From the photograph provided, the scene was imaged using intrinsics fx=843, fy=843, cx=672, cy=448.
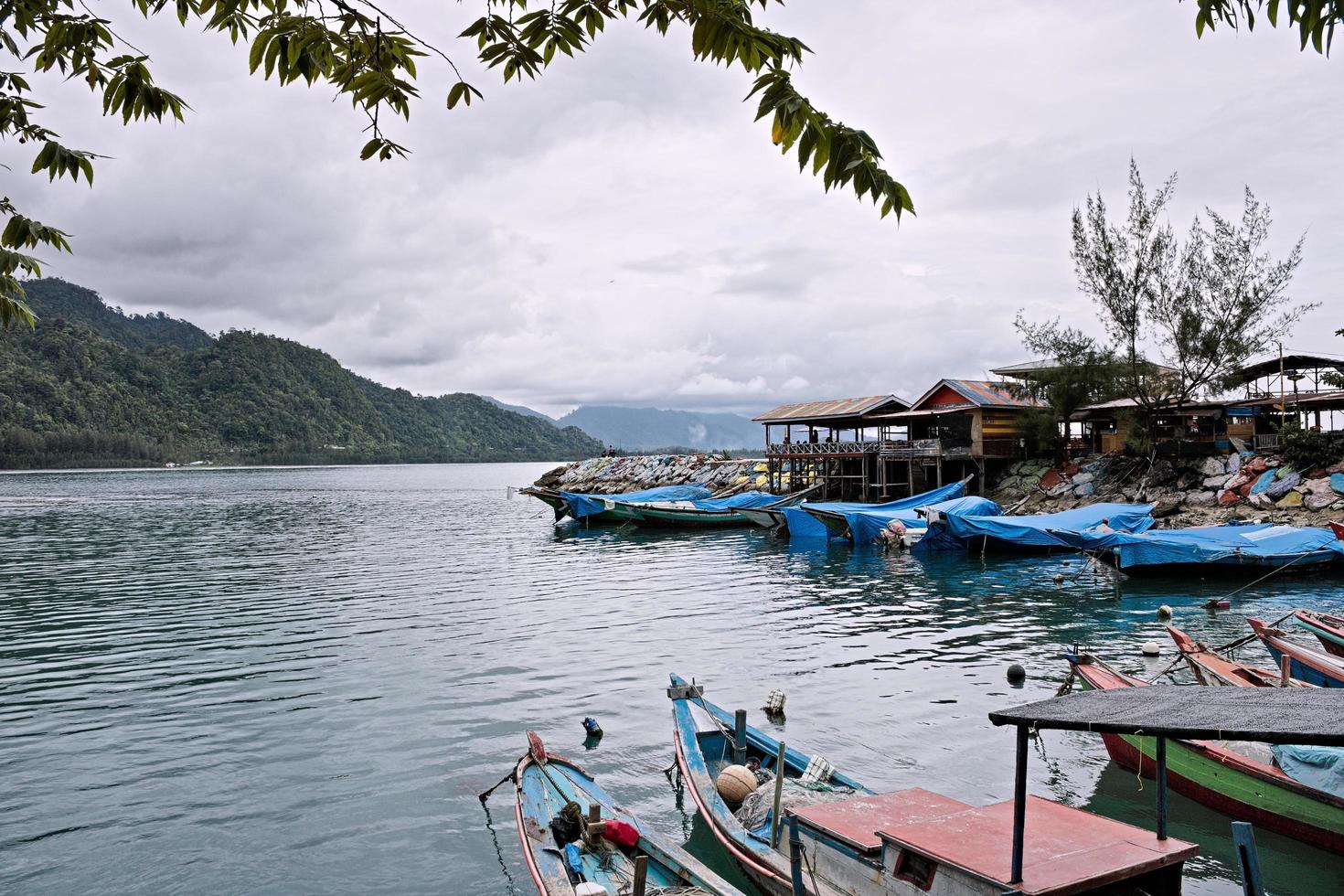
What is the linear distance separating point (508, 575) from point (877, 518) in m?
17.2

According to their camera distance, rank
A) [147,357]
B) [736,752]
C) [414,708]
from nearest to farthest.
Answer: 1. [736,752]
2. [414,708]
3. [147,357]

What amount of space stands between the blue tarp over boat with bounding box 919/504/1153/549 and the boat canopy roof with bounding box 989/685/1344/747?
91.2 feet

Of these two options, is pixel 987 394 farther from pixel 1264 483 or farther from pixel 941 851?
pixel 941 851

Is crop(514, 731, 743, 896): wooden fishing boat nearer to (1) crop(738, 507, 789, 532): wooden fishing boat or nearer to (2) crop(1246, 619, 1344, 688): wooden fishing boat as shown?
(2) crop(1246, 619, 1344, 688): wooden fishing boat

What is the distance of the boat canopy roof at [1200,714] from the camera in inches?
191

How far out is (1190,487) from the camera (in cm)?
4056

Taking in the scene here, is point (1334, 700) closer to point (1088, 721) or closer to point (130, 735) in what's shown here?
point (1088, 721)

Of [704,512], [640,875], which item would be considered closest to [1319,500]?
[704,512]

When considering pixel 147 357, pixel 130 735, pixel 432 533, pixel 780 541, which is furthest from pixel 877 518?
pixel 147 357

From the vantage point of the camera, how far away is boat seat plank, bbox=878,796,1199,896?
553 centimetres

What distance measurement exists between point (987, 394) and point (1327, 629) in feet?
128

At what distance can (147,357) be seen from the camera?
614 feet

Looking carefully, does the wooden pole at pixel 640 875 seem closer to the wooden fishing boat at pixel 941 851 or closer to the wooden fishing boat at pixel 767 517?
the wooden fishing boat at pixel 941 851


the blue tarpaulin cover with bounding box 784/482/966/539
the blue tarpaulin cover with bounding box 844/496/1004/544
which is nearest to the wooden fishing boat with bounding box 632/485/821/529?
the blue tarpaulin cover with bounding box 784/482/966/539
